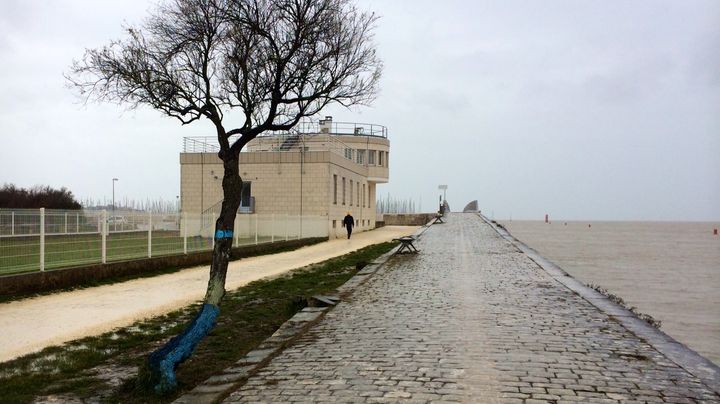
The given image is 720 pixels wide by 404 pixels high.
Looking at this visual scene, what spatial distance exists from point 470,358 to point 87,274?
10514mm

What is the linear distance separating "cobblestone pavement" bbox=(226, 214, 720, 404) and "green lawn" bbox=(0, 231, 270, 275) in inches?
Result: 259

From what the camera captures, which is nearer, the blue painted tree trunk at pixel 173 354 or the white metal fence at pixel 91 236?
the blue painted tree trunk at pixel 173 354

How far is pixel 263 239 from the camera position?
84.9 ft

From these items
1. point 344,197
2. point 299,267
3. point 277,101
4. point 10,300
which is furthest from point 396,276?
point 344,197

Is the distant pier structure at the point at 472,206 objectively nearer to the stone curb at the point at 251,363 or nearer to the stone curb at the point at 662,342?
the stone curb at the point at 662,342

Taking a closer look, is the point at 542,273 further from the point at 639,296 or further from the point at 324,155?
the point at 324,155

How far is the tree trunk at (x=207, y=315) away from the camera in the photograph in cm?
553

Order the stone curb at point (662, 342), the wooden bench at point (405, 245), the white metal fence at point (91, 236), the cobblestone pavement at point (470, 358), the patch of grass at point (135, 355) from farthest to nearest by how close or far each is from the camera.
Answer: the wooden bench at point (405, 245) < the white metal fence at point (91, 236) < the stone curb at point (662, 342) < the patch of grass at point (135, 355) < the cobblestone pavement at point (470, 358)

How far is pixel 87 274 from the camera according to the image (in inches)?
549

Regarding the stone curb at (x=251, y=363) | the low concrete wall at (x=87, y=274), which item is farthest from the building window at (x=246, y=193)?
the stone curb at (x=251, y=363)

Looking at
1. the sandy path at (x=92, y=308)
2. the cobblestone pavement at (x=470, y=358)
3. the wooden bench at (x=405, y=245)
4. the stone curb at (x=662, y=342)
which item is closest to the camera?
the cobblestone pavement at (x=470, y=358)

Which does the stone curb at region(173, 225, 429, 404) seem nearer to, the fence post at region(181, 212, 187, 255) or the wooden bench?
the fence post at region(181, 212, 187, 255)

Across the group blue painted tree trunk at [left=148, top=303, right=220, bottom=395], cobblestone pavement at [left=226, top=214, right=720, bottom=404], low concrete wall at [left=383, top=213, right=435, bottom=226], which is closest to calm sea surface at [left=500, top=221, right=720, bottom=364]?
cobblestone pavement at [left=226, top=214, right=720, bottom=404]

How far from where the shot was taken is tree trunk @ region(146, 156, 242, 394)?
18.1 ft
